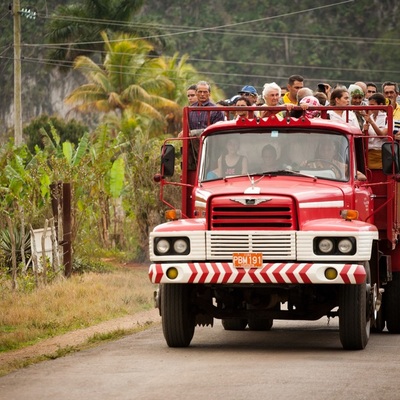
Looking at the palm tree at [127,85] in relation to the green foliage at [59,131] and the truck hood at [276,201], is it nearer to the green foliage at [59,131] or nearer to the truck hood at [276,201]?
the green foliage at [59,131]

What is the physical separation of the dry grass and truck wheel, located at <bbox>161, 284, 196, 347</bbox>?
2.01 metres

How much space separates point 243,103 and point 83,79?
83391 millimetres

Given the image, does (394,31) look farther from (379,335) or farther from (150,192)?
(379,335)

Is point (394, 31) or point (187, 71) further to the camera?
point (394, 31)

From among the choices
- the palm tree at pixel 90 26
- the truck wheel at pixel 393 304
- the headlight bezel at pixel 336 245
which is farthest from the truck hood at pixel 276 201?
the palm tree at pixel 90 26

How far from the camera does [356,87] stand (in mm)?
18000

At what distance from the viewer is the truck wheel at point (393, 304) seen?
16172 mm

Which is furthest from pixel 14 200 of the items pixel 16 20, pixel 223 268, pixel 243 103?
pixel 16 20

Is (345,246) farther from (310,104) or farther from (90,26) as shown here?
(90,26)

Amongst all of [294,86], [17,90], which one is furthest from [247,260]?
[17,90]

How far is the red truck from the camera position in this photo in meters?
13.3

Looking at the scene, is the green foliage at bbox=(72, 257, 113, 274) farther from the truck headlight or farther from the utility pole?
the utility pole

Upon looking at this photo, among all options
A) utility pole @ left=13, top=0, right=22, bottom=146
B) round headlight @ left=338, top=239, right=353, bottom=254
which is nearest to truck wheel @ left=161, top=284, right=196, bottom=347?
round headlight @ left=338, top=239, right=353, bottom=254

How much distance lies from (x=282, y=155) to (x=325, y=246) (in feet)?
5.31
